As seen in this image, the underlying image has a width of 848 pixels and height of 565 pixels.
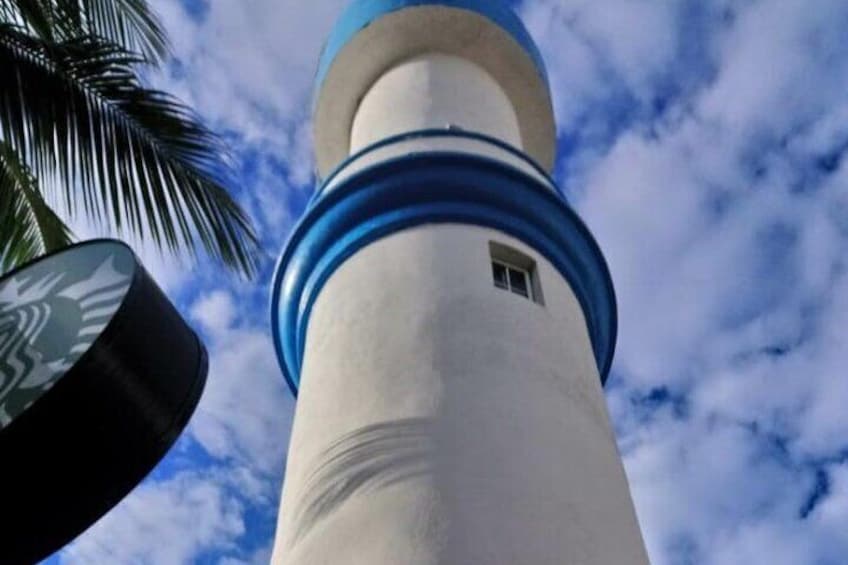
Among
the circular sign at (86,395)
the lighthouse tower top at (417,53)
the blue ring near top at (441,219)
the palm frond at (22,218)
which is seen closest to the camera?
the circular sign at (86,395)

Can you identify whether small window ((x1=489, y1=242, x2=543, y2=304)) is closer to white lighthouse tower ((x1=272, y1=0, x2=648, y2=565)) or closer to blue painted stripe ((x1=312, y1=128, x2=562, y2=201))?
white lighthouse tower ((x1=272, y1=0, x2=648, y2=565))

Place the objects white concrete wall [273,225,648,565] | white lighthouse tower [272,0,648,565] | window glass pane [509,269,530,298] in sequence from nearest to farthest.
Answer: white concrete wall [273,225,648,565]
white lighthouse tower [272,0,648,565]
window glass pane [509,269,530,298]

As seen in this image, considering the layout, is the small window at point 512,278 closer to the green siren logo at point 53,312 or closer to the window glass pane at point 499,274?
the window glass pane at point 499,274

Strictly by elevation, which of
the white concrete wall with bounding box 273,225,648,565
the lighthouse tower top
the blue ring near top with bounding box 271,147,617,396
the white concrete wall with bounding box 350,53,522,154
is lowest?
the white concrete wall with bounding box 273,225,648,565

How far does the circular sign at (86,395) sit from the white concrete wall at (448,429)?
203cm

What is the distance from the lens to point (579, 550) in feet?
16.8

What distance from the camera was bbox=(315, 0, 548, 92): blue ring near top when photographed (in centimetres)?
1142

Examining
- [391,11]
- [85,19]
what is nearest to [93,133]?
[85,19]

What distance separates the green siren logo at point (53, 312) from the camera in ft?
10.3

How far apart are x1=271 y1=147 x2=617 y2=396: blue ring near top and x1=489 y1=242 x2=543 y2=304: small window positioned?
0.72 ft

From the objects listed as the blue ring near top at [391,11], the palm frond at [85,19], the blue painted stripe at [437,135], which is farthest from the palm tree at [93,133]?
the blue ring near top at [391,11]

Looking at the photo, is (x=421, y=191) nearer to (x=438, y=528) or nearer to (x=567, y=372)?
(x=567, y=372)

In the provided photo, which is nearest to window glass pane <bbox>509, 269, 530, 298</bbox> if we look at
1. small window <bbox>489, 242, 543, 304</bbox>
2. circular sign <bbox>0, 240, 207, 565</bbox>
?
small window <bbox>489, 242, 543, 304</bbox>

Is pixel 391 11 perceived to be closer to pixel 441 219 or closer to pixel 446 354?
pixel 441 219
